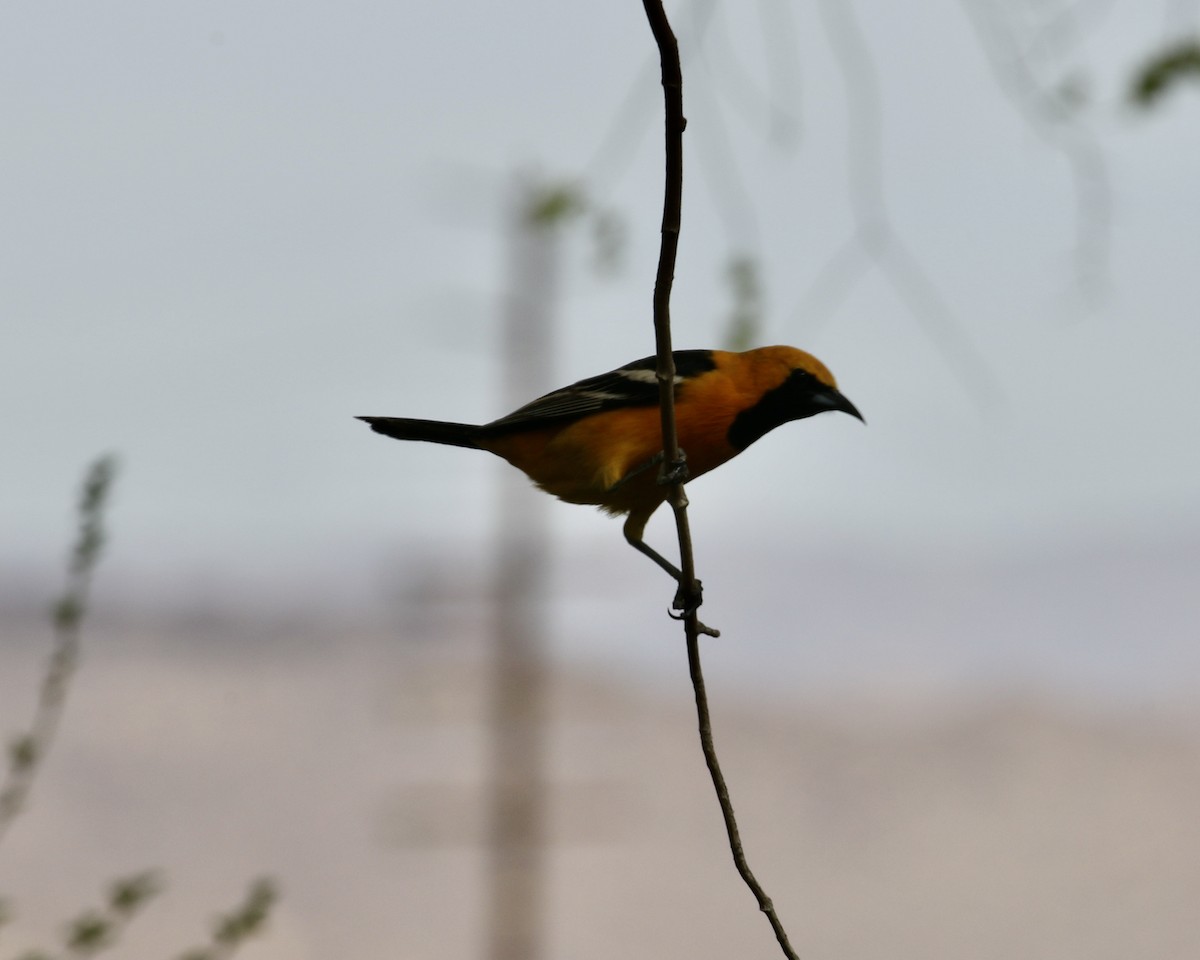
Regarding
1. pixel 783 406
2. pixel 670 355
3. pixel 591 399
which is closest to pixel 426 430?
pixel 591 399

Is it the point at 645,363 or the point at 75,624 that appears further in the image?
the point at 645,363

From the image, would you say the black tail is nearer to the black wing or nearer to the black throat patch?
the black wing

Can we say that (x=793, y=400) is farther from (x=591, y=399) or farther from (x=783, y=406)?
(x=591, y=399)

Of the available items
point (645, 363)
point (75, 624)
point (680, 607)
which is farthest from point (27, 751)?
point (645, 363)

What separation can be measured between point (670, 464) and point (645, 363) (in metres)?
1.69

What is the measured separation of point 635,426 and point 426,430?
631 millimetres

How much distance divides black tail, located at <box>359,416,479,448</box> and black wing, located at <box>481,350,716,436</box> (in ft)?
0.21

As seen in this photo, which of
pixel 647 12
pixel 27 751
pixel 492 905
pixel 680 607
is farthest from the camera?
pixel 492 905

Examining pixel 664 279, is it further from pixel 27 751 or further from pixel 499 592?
pixel 499 592

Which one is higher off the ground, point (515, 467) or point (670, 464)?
point (515, 467)

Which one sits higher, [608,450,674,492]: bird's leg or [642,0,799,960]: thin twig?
[608,450,674,492]: bird's leg

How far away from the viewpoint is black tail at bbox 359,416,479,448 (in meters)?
3.89

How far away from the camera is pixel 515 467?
4070mm

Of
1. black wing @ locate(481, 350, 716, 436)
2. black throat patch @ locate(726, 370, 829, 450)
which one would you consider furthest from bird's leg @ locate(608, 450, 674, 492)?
black throat patch @ locate(726, 370, 829, 450)
